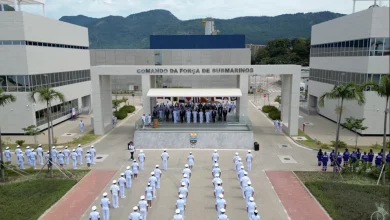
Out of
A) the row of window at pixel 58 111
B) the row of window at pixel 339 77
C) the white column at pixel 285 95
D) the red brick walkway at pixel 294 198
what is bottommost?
the red brick walkway at pixel 294 198

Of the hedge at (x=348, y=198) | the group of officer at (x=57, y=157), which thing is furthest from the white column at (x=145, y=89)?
the hedge at (x=348, y=198)

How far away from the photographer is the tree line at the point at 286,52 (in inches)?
3700

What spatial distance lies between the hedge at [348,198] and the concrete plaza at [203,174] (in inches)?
74.9

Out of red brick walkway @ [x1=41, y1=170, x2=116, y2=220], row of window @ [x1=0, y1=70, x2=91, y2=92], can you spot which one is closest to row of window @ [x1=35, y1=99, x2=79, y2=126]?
row of window @ [x1=0, y1=70, x2=91, y2=92]

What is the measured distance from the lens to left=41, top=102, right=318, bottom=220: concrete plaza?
13125mm

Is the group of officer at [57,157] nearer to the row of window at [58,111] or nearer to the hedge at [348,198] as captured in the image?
the row of window at [58,111]

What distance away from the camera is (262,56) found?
10562 centimetres

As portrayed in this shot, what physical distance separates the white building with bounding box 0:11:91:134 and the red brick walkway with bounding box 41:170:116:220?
488 inches

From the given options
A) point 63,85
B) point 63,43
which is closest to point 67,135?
point 63,85

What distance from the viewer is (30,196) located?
556 inches

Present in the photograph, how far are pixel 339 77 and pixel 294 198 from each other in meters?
19.1

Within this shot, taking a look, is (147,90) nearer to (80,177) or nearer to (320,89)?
(80,177)

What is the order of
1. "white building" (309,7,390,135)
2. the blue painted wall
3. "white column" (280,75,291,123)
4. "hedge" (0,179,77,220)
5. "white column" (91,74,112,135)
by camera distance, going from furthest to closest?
1. the blue painted wall
2. "white column" (280,75,291,123)
3. "white column" (91,74,112,135)
4. "white building" (309,7,390,135)
5. "hedge" (0,179,77,220)

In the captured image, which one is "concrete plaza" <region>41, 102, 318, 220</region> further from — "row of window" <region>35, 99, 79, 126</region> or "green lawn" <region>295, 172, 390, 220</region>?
"row of window" <region>35, 99, 79, 126</region>
